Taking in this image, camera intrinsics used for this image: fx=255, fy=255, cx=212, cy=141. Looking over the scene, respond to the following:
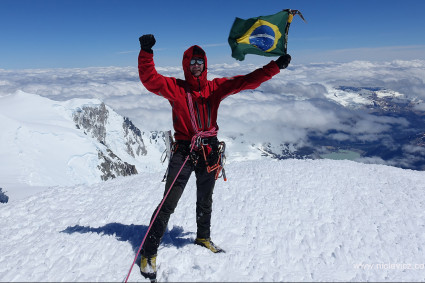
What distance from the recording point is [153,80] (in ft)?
13.2

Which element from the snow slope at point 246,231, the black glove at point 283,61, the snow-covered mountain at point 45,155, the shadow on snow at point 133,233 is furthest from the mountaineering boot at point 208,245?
the snow-covered mountain at point 45,155

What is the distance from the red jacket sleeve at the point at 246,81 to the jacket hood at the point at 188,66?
0.34m

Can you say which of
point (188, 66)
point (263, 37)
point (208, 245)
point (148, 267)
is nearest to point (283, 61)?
point (263, 37)

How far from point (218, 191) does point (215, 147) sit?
15.4ft

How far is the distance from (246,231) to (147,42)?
192 inches

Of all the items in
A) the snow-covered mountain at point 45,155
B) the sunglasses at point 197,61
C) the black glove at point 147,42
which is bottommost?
the snow-covered mountain at point 45,155

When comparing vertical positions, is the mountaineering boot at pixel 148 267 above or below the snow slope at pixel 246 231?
above

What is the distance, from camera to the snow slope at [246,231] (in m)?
4.78

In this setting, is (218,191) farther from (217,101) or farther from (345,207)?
(217,101)

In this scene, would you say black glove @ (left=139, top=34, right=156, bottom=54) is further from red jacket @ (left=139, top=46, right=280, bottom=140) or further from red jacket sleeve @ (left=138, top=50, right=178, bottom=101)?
red jacket @ (left=139, top=46, right=280, bottom=140)

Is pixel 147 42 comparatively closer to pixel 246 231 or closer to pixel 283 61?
pixel 283 61

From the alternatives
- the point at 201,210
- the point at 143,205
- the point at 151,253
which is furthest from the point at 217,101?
the point at 143,205

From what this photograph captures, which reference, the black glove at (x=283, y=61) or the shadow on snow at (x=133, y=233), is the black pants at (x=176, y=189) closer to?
the shadow on snow at (x=133, y=233)

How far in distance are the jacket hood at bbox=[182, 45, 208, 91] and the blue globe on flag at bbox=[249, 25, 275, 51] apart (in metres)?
1.23
